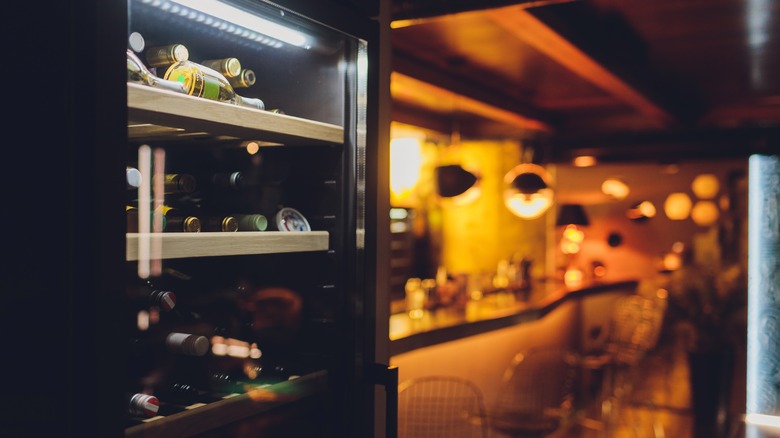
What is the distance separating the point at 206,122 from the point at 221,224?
27 cm

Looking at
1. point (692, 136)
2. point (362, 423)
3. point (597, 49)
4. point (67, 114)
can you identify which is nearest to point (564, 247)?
point (692, 136)

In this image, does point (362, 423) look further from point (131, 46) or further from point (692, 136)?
point (692, 136)

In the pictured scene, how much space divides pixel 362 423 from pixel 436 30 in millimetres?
3208

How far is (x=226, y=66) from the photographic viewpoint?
133 centimetres

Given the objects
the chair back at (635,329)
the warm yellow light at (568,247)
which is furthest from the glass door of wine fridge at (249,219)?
the warm yellow light at (568,247)

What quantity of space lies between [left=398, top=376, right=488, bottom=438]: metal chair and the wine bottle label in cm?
203

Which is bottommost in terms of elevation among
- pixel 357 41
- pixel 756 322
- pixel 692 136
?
pixel 756 322

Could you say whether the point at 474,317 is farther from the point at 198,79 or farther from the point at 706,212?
the point at 706,212

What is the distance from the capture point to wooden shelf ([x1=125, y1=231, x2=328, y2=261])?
1.04 meters

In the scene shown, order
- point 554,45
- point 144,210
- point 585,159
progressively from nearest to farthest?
point 144,210 < point 554,45 < point 585,159

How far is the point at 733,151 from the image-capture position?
260 inches

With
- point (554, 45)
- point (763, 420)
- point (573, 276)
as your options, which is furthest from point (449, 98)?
point (573, 276)

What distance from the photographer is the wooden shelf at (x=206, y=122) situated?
1028 mm

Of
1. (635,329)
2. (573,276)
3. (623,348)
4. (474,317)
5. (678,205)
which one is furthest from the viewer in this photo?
(573,276)
